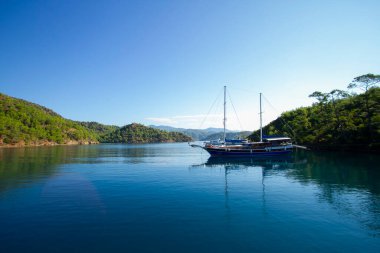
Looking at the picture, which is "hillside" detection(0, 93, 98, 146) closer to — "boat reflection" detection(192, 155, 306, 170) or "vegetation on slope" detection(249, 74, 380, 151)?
"boat reflection" detection(192, 155, 306, 170)

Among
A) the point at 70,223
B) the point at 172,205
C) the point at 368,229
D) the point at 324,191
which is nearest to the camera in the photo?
the point at 368,229

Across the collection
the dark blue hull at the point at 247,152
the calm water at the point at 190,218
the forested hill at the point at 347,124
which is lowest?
the calm water at the point at 190,218

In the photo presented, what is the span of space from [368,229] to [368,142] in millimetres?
67664

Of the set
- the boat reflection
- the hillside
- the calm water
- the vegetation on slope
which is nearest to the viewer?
the calm water

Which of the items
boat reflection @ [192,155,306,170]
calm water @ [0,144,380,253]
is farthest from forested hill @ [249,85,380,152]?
calm water @ [0,144,380,253]

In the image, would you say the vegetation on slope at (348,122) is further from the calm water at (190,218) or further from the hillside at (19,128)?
the hillside at (19,128)

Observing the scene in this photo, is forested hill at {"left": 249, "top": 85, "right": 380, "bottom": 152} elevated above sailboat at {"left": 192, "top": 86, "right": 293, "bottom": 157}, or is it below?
above

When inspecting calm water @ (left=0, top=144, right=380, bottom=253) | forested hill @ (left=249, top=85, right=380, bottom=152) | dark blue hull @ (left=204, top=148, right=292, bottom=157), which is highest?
forested hill @ (left=249, top=85, right=380, bottom=152)

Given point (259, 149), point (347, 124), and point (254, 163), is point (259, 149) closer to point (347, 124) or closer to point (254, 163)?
point (254, 163)

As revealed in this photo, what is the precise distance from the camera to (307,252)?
11703 millimetres

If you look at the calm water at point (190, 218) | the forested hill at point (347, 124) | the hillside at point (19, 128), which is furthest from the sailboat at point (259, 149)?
the hillside at point (19, 128)

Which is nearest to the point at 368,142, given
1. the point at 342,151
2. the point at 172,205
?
the point at 342,151

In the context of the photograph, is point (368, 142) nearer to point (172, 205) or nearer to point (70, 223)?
point (172, 205)

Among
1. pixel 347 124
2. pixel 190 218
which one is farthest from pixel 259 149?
pixel 190 218
